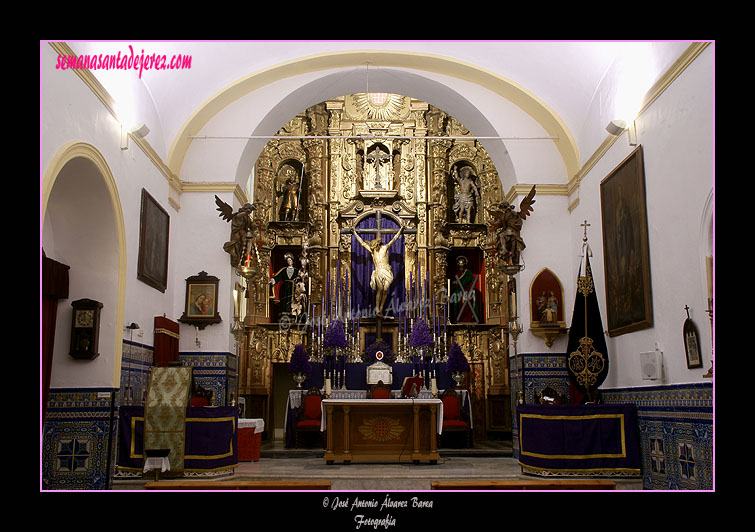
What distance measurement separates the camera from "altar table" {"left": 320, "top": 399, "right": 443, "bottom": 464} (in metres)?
9.33

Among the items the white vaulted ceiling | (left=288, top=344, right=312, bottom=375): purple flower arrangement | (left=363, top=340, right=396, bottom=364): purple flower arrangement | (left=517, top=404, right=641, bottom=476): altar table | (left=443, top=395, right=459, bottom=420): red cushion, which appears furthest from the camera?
(left=363, top=340, right=396, bottom=364): purple flower arrangement

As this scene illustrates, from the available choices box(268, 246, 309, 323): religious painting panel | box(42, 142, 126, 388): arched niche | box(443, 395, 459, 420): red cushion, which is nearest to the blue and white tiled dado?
box(443, 395, 459, 420): red cushion

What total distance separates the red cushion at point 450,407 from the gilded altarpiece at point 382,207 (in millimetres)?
2693

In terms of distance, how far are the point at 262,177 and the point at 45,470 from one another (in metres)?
9.00

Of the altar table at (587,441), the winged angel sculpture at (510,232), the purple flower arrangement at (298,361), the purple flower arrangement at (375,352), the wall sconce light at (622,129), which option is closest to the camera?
the altar table at (587,441)

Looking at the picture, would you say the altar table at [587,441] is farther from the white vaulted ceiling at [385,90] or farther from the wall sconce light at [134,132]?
the wall sconce light at [134,132]

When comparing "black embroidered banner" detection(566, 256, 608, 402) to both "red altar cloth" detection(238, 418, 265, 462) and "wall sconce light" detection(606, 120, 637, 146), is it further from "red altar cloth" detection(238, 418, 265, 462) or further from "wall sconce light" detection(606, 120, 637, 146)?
"red altar cloth" detection(238, 418, 265, 462)

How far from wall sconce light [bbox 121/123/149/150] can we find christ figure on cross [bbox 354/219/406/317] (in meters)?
7.13

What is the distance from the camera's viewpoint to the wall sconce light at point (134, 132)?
27.8 feet

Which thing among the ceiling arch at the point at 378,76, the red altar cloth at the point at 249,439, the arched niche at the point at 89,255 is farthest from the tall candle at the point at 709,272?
the arched niche at the point at 89,255
